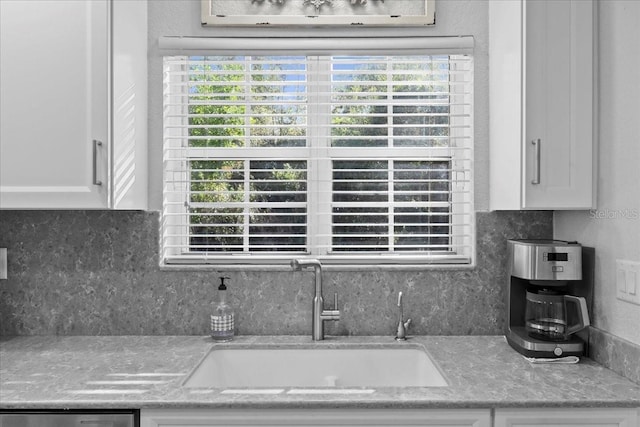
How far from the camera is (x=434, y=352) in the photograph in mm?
1796

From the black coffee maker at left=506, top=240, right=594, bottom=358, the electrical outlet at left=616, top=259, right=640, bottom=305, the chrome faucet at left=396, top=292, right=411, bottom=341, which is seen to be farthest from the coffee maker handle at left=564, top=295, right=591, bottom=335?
the chrome faucet at left=396, top=292, right=411, bottom=341

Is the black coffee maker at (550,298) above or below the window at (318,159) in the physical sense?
below

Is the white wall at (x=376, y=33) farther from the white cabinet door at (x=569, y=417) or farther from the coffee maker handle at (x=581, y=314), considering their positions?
the white cabinet door at (x=569, y=417)

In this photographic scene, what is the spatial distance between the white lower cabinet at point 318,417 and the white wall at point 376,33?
93 centimetres

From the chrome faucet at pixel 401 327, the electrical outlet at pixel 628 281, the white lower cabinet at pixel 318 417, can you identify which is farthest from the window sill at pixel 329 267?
the white lower cabinet at pixel 318 417

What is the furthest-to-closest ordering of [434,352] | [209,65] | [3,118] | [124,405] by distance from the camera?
[209,65], [434,352], [3,118], [124,405]

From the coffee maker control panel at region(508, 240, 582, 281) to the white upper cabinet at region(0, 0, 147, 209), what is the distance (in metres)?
1.50

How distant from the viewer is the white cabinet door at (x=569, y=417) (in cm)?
137

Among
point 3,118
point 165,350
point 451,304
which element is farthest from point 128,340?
point 451,304

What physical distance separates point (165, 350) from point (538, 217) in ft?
5.14

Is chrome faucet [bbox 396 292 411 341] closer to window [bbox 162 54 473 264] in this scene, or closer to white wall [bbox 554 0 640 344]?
window [bbox 162 54 473 264]

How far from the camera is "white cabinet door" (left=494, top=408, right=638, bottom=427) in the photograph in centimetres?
137

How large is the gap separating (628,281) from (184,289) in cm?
160

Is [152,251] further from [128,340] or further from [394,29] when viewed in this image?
[394,29]
